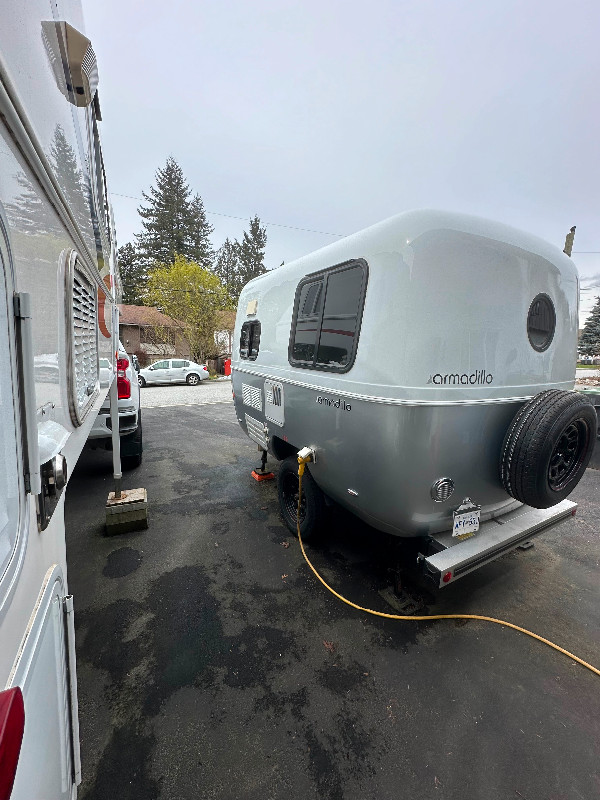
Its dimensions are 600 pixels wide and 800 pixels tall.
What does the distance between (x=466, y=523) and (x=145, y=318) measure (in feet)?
85.1

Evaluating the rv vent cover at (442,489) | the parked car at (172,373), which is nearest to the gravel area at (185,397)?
the parked car at (172,373)

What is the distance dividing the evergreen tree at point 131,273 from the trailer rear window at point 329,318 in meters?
35.2

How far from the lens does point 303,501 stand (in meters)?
3.51

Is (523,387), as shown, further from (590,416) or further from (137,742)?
(137,742)

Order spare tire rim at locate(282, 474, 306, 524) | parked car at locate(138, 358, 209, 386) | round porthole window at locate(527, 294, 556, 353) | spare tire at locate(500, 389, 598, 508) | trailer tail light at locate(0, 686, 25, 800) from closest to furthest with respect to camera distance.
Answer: trailer tail light at locate(0, 686, 25, 800), spare tire at locate(500, 389, 598, 508), round porthole window at locate(527, 294, 556, 353), spare tire rim at locate(282, 474, 306, 524), parked car at locate(138, 358, 209, 386)

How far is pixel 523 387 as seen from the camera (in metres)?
2.51

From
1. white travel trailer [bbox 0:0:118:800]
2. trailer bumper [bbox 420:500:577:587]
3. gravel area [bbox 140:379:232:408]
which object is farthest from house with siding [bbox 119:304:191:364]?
white travel trailer [bbox 0:0:118:800]

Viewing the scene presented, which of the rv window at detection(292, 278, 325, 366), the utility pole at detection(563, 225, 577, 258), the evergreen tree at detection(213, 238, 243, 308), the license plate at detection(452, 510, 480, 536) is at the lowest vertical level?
the license plate at detection(452, 510, 480, 536)

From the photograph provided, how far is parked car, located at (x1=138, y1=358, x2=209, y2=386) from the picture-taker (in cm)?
1692

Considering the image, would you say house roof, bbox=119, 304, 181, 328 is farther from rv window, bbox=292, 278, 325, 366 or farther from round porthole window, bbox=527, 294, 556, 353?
round porthole window, bbox=527, 294, 556, 353

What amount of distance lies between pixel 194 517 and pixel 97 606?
4.87ft

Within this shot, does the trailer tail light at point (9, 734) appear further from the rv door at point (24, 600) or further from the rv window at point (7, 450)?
the rv window at point (7, 450)

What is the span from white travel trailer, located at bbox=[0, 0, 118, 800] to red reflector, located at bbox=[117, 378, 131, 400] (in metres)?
3.66

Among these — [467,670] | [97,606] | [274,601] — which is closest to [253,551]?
[274,601]
